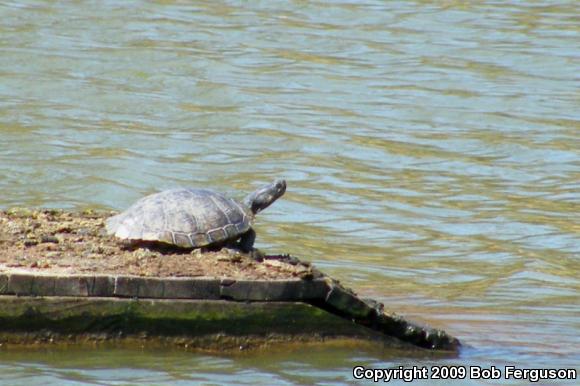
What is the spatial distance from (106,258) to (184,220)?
48 centimetres

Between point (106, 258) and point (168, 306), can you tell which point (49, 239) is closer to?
point (106, 258)

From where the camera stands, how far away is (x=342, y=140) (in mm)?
12312

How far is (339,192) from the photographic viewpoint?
10633 mm

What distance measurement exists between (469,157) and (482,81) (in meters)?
3.12

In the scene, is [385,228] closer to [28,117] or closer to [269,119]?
[269,119]

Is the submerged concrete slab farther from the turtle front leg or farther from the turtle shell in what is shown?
the turtle front leg

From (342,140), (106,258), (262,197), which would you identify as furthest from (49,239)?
(342,140)

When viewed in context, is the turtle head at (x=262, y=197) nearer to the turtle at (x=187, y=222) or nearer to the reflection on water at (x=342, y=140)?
the turtle at (x=187, y=222)

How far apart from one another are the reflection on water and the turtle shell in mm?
695

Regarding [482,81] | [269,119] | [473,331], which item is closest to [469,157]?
[269,119]

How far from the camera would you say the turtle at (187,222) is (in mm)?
6371

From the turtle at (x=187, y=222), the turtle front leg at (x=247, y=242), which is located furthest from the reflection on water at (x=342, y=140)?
the turtle front leg at (x=247, y=242)

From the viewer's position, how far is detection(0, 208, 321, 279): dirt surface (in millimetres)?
5906

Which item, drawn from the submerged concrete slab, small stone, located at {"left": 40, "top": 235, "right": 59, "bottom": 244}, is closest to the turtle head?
small stone, located at {"left": 40, "top": 235, "right": 59, "bottom": 244}
